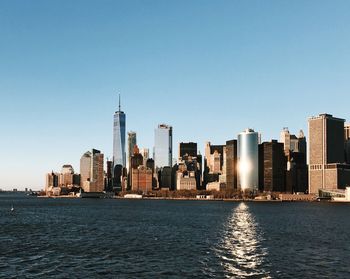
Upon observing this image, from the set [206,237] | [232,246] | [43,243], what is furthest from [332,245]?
[43,243]

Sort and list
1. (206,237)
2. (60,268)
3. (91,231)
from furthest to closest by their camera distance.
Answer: (91,231) < (206,237) < (60,268)

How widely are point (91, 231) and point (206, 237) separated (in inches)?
1186

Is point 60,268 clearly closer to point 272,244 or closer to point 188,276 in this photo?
point 188,276

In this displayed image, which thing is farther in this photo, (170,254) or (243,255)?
(243,255)

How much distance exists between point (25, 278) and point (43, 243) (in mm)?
32101

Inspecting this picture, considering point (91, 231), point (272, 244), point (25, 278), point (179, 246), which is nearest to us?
point (25, 278)

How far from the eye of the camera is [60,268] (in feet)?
215

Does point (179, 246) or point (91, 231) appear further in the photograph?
point (91, 231)

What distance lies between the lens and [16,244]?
89188mm

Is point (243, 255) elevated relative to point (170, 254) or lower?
lower

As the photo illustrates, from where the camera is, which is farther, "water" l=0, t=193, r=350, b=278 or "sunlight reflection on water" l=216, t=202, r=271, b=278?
"sunlight reflection on water" l=216, t=202, r=271, b=278

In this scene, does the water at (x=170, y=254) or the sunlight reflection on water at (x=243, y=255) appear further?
the sunlight reflection on water at (x=243, y=255)

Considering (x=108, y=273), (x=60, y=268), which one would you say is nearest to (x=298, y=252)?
(x=108, y=273)

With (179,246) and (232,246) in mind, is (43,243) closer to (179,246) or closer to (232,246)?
(179,246)
